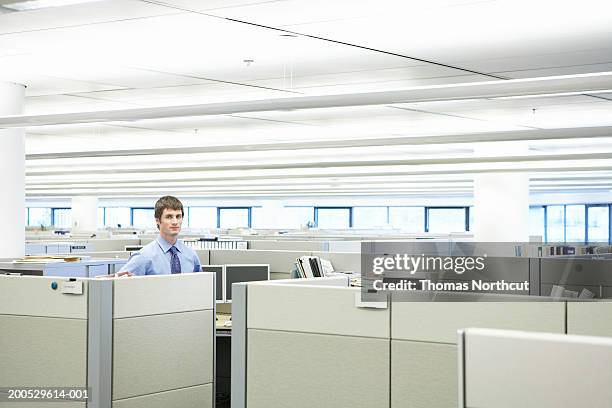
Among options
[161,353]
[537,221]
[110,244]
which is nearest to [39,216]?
[537,221]

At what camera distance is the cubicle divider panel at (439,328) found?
273 cm

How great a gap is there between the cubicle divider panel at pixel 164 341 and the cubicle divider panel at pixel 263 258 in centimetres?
218

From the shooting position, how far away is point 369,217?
75.3 feet

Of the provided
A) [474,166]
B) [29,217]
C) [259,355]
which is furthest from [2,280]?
[29,217]

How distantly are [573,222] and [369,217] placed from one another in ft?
19.0

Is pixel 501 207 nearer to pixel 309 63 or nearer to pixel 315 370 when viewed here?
pixel 309 63

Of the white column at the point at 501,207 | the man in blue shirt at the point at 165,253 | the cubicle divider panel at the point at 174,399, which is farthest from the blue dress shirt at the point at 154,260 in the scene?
the white column at the point at 501,207

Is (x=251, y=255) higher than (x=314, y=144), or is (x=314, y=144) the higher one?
(x=314, y=144)

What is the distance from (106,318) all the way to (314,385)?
4.10 feet

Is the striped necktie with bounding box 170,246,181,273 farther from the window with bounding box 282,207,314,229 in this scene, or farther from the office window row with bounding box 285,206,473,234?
the window with bounding box 282,207,314,229

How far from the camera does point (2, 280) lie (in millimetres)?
4000

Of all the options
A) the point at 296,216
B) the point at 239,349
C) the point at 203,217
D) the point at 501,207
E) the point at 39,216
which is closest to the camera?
the point at 239,349

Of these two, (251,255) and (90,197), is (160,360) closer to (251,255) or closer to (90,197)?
(251,255)

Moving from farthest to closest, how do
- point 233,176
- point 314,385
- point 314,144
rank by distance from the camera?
point 233,176
point 314,144
point 314,385
